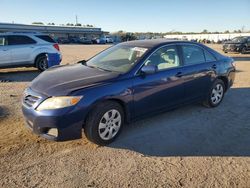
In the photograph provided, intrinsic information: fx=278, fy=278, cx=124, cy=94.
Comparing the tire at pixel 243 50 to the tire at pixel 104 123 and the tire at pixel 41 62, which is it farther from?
the tire at pixel 104 123

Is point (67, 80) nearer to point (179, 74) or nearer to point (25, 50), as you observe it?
point (179, 74)

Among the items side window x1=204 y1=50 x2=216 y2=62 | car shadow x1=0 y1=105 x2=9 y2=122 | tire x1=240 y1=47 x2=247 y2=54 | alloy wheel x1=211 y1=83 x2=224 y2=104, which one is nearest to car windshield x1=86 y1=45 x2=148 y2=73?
side window x1=204 y1=50 x2=216 y2=62

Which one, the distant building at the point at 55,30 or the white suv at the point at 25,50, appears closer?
the white suv at the point at 25,50

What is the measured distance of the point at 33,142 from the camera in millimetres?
4473

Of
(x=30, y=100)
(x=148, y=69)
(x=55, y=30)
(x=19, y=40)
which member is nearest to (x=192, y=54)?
(x=148, y=69)

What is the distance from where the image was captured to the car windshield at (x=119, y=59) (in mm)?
4891

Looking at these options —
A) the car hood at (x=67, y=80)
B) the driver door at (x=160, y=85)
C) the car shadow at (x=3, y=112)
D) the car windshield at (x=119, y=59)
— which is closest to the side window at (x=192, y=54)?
the driver door at (x=160, y=85)

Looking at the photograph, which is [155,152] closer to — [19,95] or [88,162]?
[88,162]

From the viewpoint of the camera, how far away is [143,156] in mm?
4145

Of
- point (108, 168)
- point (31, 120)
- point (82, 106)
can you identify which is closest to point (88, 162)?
point (108, 168)

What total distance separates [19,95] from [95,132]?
4.02 meters

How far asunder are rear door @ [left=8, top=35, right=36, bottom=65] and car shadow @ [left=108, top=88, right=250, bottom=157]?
784 cm

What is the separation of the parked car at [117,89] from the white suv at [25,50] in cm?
687

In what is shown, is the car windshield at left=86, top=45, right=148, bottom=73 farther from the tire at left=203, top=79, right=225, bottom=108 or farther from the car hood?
the tire at left=203, top=79, right=225, bottom=108
